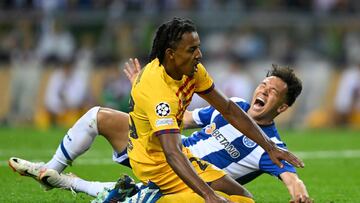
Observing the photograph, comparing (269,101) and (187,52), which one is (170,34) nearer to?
(187,52)

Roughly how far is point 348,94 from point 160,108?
52.9 feet

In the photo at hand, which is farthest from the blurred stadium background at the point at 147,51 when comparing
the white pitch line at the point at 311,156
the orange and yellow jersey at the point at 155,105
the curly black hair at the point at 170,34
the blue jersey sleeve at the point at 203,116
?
the curly black hair at the point at 170,34

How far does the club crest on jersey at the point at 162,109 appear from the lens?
7.14 metres

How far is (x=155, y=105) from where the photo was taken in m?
7.18

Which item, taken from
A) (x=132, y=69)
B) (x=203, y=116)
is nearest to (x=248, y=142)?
(x=203, y=116)

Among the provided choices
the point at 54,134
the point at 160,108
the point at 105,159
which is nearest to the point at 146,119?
the point at 160,108

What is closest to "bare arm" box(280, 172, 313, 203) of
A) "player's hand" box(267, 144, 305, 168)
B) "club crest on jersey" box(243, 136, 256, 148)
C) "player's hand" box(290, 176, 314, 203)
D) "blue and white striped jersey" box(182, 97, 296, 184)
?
"player's hand" box(290, 176, 314, 203)

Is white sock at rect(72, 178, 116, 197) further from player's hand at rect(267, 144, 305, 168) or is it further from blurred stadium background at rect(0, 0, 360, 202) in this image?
blurred stadium background at rect(0, 0, 360, 202)

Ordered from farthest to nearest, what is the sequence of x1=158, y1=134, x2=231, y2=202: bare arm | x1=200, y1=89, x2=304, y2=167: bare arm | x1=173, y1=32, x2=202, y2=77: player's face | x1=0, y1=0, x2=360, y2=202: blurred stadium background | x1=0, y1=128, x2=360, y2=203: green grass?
1. x1=0, y1=0, x2=360, y2=202: blurred stadium background
2. x1=0, y1=128, x2=360, y2=203: green grass
3. x1=200, y1=89, x2=304, y2=167: bare arm
4. x1=173, y1=32, x2=202, y2=77: player's face
5. x1=158, y1=134, x2=231, y2=202: bare arm

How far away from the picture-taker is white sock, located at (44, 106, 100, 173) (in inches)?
344

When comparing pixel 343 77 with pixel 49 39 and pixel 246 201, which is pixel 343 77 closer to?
pixel 49 39

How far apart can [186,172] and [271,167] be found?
1584 millimetres

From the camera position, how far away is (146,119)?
24.4 ft

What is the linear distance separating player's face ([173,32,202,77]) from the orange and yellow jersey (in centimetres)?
18
